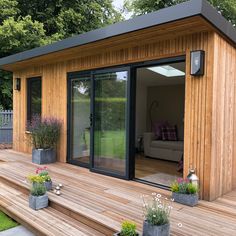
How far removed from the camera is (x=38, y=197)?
352 cm

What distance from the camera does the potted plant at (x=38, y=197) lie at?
352 cm

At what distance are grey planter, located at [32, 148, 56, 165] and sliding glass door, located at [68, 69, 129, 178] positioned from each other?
1.30ft

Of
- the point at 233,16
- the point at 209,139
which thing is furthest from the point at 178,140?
the point at 233,16

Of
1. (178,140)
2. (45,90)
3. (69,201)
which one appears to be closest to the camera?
(69,201)

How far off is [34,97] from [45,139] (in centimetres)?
169

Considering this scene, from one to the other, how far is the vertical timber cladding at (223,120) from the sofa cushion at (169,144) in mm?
1989

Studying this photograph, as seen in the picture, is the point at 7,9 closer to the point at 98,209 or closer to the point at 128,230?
the point at 98,209

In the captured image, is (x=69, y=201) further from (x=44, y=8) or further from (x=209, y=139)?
(x=44, y=8)

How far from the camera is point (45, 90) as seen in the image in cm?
659

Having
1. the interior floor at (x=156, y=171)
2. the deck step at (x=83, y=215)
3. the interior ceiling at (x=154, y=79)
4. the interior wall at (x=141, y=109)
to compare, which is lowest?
the deck step at (x=83, y=215)

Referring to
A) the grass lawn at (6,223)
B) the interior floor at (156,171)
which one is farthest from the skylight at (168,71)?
the grass lawn at (6,223)

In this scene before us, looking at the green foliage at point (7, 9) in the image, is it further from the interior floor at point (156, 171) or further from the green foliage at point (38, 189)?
the green foliage at point (38, 189)

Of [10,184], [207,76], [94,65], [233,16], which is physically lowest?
[10,184]

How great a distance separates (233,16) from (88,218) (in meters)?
14.2
